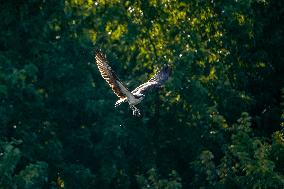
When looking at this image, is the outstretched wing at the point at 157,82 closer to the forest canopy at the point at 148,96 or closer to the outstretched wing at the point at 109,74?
the outstretched wing at the point at 109,74

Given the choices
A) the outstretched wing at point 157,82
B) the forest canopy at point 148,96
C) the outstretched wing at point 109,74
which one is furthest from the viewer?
the forest canopy at point 148,96

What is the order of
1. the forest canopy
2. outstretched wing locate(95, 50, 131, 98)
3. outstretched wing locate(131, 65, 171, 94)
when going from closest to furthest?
1. outstretched wing locate(95, 50, 131, 98)
2. outstretched wing locate(131, 65, 171, 94)
3. the forest canopy

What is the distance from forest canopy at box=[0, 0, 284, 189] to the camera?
20.8 m

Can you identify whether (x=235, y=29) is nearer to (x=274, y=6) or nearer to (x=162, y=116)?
(x=274, y=6)

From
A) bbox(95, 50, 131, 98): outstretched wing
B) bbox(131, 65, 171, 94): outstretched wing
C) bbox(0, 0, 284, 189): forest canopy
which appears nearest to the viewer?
bbox(95, 50, 131, 98): outstretched wing

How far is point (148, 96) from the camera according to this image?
75.3 feet

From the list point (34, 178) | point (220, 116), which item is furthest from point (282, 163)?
point (34, 178)

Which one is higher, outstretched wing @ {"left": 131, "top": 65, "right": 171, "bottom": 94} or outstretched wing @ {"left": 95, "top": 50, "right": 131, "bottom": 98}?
outstretched wing @ {"left": 131, "top": 65, "right": 171, "bottom": 94}

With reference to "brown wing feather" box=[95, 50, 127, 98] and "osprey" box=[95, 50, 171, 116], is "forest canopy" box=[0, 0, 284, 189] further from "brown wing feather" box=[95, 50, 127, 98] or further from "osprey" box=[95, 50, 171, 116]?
"brown wing feather" box=[95, 50, 127, 98]

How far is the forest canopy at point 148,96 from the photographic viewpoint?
20828 millimetres

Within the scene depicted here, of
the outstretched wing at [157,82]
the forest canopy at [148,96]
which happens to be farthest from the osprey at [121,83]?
the forest canopy at [148,96]

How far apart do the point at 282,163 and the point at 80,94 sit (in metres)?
5.10

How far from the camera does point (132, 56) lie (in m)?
23.4

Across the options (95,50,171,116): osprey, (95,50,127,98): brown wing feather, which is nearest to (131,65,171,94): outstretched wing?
(95,50,171,116): osprey
